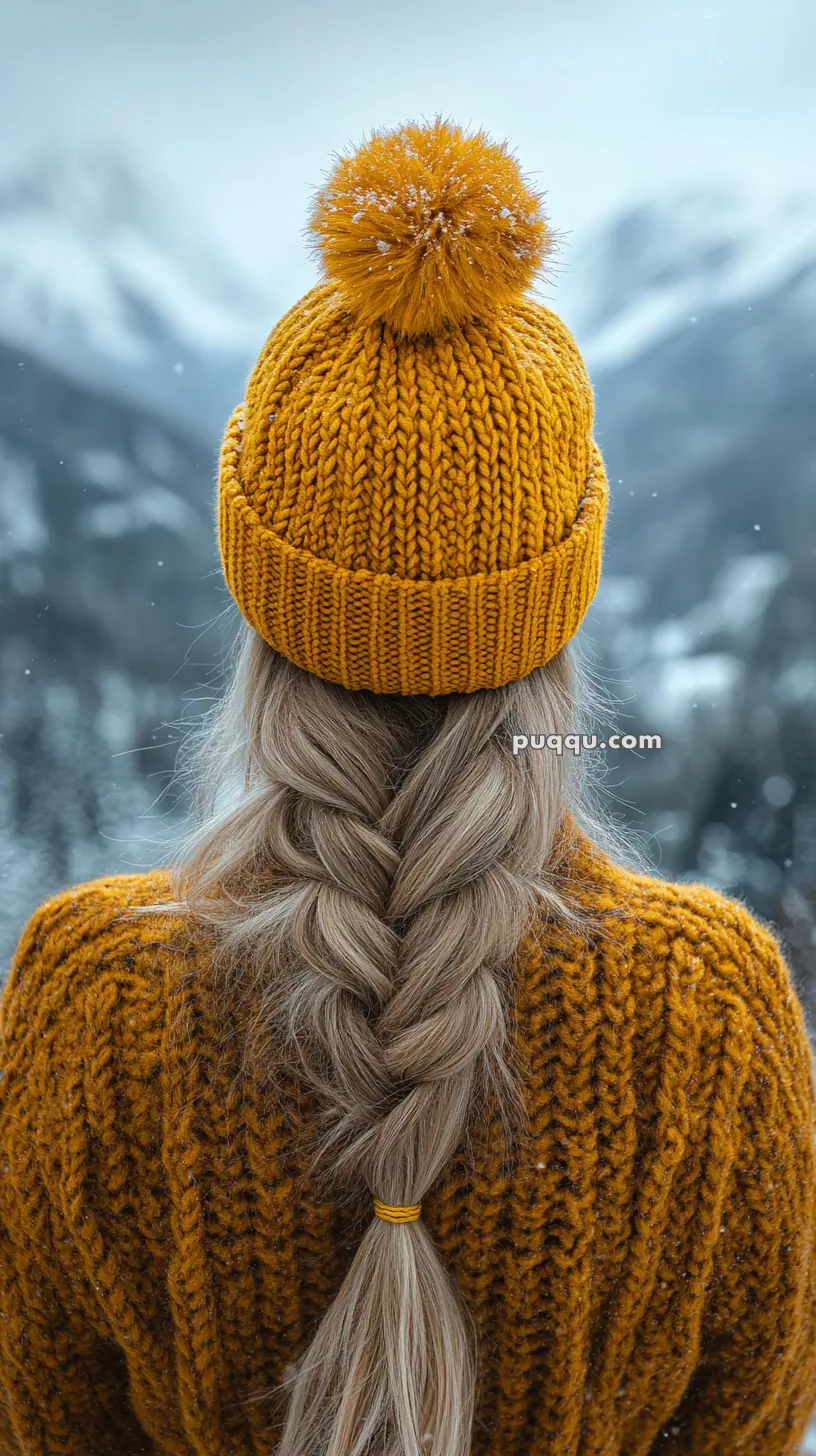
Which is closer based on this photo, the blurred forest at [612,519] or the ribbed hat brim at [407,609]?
the ribbed hat brim at [407,609]

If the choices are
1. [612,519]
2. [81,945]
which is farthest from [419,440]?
[612,519]

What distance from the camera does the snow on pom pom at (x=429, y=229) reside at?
0.70 m

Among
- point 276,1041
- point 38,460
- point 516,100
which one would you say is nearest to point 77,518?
point 38,460

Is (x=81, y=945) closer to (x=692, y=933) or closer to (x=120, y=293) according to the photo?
(x=692, y=933)

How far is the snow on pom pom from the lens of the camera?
2.30ft

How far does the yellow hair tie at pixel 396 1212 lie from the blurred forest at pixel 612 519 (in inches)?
60.8

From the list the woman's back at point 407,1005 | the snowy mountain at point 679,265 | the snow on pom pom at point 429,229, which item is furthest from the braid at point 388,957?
the snowy mountain at point 679,265

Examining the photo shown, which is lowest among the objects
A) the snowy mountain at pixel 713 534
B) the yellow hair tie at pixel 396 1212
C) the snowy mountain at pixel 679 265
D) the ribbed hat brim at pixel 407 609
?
the yellow hair tie at pixel 396 1212

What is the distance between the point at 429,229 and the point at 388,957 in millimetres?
532

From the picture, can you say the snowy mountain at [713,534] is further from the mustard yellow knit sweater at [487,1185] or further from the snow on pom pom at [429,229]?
the snow on pom pom at [429,229]

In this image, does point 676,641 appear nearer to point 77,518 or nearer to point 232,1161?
point 77,518

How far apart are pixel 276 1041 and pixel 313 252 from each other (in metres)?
0.61

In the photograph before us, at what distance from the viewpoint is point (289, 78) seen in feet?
6.90

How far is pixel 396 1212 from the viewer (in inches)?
28.8
